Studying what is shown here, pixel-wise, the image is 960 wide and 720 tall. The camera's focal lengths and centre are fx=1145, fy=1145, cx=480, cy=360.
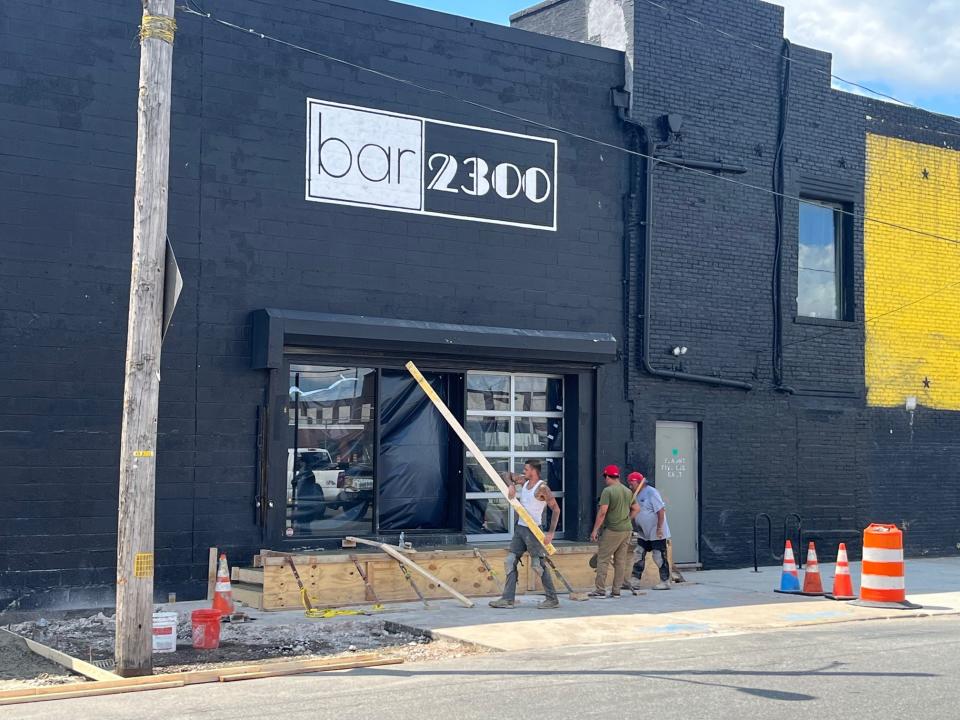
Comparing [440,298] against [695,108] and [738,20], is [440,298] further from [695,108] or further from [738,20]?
[738,20]

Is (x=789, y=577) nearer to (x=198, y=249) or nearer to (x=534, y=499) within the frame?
(x=534, y=499)

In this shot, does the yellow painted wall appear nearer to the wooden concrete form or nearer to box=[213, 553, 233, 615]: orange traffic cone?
the wooden concrete form

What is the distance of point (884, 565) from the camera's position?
1368 centimetres

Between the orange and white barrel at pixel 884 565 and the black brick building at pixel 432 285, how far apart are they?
13.2ft

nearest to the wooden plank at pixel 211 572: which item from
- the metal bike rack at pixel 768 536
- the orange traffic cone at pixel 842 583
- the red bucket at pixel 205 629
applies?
the red bucket at pixel 205 629

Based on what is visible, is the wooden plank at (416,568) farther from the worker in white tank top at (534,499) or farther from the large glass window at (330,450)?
the worker in white tank top at (534,499)

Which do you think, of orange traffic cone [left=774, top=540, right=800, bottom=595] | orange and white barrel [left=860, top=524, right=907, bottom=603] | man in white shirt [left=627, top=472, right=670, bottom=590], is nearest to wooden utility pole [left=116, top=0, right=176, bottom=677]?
man in white shirt [left=627, top=472, right=670, bottom=590]

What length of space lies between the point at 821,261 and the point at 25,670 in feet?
48.2

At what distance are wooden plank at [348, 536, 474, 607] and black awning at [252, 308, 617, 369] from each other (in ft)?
8.09

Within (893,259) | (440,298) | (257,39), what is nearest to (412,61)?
(257,39)

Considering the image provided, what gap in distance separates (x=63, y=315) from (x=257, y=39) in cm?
425

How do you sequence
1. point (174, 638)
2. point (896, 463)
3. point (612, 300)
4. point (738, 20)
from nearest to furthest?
1. point (174, 638)
2. point (612, 300)
3. point (738, 20)
4. point (896, 463)

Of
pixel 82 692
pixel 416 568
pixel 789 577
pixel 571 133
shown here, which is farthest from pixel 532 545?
pixel 571 133

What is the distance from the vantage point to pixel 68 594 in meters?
12.7
